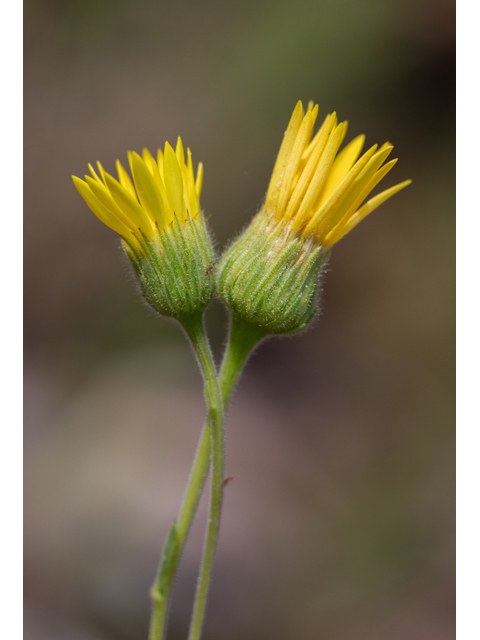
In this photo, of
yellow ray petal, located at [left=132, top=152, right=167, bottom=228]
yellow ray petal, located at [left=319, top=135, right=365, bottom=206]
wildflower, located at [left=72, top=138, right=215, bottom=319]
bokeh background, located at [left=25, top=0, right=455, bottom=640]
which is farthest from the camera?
bokeh background, located at [left=25, top=0, right=455, bottom=640]

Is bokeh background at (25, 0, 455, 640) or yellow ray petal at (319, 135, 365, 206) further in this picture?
bokeh background at (25, 0, 455, 640)

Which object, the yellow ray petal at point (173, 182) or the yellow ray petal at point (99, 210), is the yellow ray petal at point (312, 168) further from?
the yellow ray petal at point (99, 210)

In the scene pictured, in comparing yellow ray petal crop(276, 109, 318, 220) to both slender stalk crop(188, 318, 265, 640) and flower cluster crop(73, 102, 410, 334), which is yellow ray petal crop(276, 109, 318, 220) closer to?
flower cluster crop(73, 102, 410, 334)

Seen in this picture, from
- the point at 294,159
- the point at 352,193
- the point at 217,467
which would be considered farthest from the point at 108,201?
the point at 217,467

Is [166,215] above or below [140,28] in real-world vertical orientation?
below

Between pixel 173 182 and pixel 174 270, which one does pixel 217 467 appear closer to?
pixel 174 270

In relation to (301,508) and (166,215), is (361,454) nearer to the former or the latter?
(301,508)

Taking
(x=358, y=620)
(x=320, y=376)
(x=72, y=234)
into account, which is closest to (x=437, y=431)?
(x=320, y=376)

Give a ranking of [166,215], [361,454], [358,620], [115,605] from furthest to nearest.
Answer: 1. [361,454]
2. [358,620]
3. [115,605]
4. [166,215]

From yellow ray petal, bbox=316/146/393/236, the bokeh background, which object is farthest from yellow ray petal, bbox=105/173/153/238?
the bokeh background
